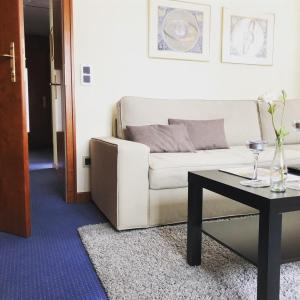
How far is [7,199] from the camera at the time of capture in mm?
2041

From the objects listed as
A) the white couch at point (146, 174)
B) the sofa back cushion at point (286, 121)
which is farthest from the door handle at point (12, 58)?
the sofa back cushion at point (286, 121)

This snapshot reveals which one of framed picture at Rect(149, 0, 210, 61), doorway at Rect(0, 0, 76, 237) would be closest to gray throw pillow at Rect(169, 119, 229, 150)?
framed picture at Rect(149, 0, 210, 61)

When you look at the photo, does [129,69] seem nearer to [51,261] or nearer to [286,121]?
[286,121]

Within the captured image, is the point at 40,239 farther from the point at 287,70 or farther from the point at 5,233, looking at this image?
the point at 287,70

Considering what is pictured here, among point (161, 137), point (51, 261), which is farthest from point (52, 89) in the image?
point (51, 261)

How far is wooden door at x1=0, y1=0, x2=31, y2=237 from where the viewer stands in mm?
1890

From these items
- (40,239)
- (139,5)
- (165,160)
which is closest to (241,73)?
(139,5)

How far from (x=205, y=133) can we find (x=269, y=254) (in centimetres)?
165

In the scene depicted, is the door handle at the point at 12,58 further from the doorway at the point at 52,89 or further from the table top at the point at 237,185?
the table top at the point at 237,185

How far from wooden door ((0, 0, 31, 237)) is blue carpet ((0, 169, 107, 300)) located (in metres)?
0.14

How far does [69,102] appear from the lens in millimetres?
2670

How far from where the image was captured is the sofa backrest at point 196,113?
8.66 feet

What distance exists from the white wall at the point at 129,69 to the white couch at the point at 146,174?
0.69 feet

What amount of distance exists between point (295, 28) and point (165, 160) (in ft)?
7.80
